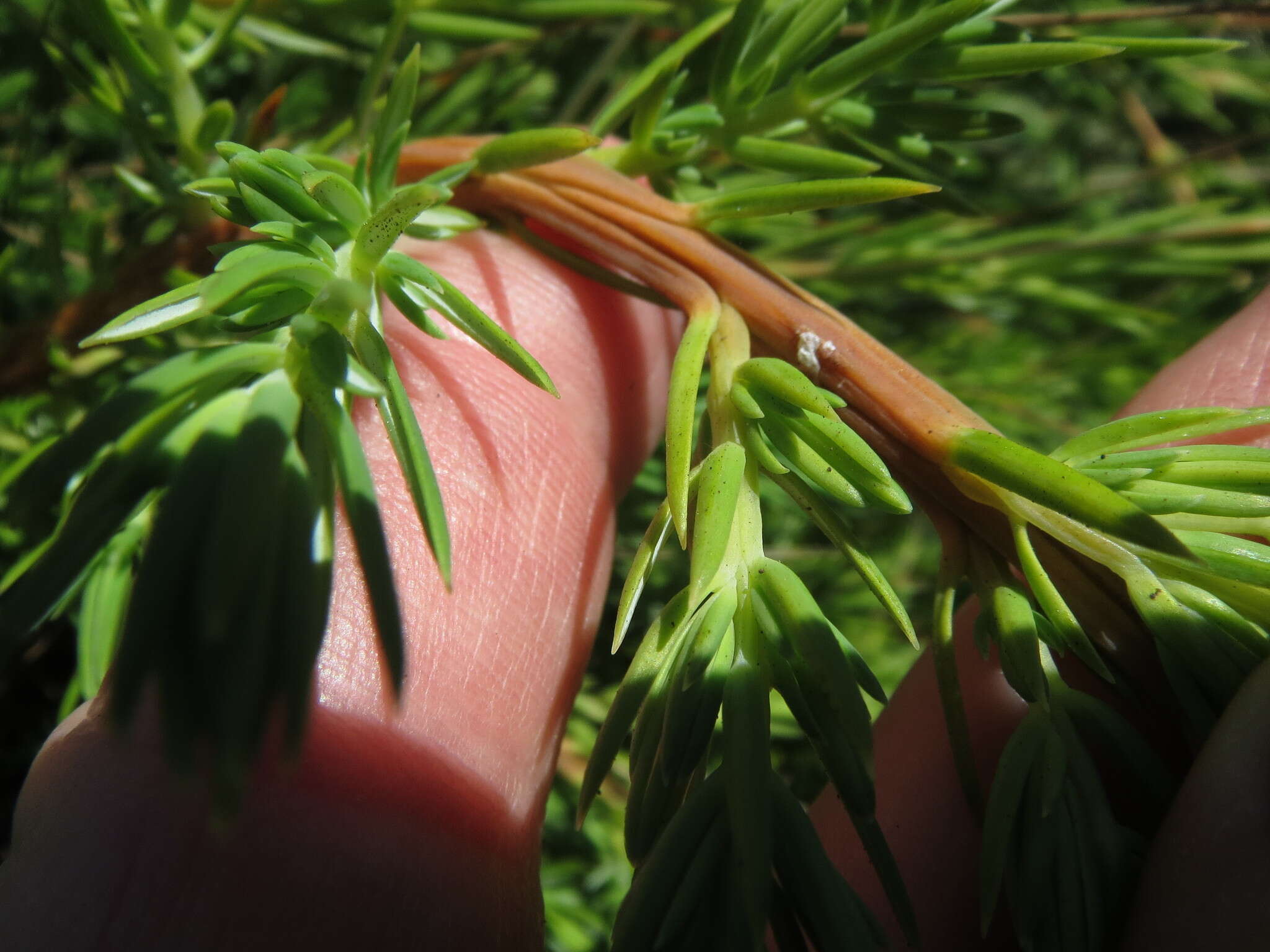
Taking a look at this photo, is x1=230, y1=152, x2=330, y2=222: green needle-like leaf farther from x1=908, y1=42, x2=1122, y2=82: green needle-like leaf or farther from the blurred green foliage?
x1=908, y1=42, x2=1122, y2=82: green needle-like leaf

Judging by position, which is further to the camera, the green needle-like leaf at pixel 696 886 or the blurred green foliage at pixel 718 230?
the blurred green foliage at pixel 718 230

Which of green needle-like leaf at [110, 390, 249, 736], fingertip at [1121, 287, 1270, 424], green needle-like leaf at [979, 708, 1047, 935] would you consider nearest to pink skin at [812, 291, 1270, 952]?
fingertip at [1121, 287, 1270, 424]

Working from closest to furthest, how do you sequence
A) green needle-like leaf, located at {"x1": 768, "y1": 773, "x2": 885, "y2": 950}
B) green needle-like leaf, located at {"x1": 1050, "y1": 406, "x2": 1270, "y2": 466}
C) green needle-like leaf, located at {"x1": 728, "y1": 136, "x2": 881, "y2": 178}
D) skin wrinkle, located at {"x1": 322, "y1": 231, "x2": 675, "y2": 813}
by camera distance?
green needle-like leaf, located at {"x1": 768, "y1": 773, "x2": 885, "y2": 950} < green needle-like leaf, located at {"x1": 1050, "y1": 406, "x2": 1270, "y2": 466} < green needle-like leaf, located at {"x1": 728, "y1": 136, "x2": 881, "y2": 178} < skin wrinkle, located at {"x1": 322, "y1": 231, "x2": 675, "y2": 813}

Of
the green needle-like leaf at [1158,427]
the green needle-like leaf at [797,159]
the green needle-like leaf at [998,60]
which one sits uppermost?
the green needle-like leaf at [998,60]

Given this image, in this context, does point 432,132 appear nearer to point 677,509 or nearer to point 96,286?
point 96,286

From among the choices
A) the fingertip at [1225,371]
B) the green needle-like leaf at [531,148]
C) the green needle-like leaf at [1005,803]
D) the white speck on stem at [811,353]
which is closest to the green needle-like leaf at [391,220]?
the green needle-like leaf at [531,148]

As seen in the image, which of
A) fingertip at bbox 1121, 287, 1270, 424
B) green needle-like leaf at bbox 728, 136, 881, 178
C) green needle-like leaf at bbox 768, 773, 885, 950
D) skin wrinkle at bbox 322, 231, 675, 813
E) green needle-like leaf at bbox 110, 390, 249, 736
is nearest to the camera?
green needle-like leaf at bbox 110, 390, 249, 736

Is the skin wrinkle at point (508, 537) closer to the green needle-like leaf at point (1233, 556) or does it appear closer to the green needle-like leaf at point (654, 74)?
the green needle-like leaf at point (654, 74)
